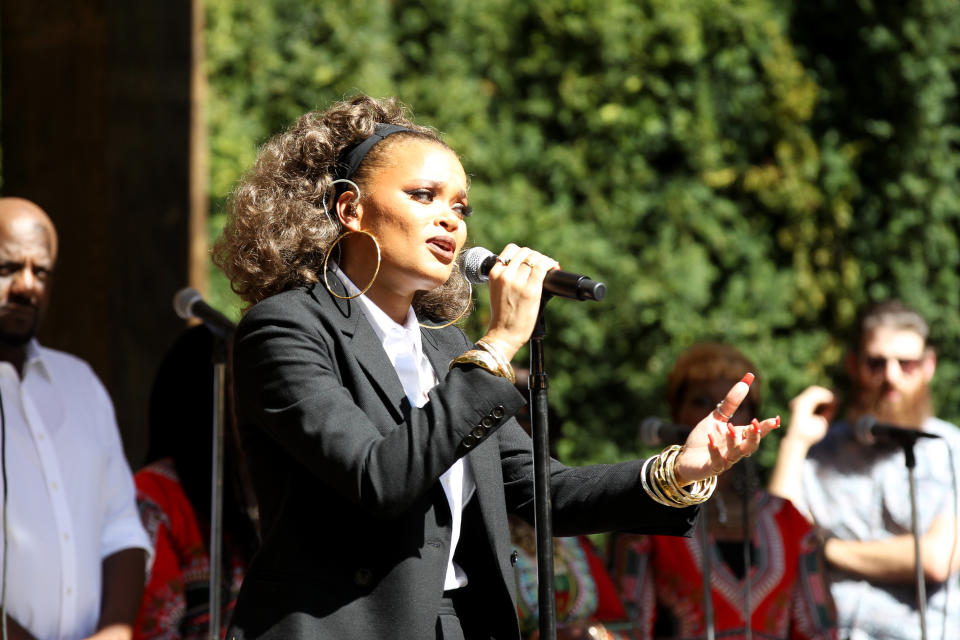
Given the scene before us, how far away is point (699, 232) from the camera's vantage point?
6.78 meters

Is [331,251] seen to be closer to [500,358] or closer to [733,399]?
[500,358]

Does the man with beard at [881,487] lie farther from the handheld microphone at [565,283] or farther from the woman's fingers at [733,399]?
the handheld microphone at [565,283]

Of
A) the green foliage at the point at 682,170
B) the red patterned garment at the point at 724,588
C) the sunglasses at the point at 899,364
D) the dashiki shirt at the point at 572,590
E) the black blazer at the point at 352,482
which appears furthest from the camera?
the green foliage at the point at 682,170

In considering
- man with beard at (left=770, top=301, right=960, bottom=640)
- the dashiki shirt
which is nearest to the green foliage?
man with beard at (left=770, top=301, right=960, bottom=640)

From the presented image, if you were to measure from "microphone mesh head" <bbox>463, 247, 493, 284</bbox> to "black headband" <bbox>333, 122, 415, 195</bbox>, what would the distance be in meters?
0.30

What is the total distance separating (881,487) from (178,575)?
2.67 m

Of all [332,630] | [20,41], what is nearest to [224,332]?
[332,630]

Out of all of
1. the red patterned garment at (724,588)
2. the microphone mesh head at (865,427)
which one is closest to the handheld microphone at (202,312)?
the red patterned garment at (724,588)

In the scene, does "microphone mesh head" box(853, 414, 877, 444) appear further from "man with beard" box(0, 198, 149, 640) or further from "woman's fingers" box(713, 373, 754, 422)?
"man with beard" box(0, 198, 149, 640)

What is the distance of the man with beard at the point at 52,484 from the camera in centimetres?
354

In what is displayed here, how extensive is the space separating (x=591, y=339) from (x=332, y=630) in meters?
4.66

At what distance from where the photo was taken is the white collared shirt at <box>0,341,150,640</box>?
354 cm

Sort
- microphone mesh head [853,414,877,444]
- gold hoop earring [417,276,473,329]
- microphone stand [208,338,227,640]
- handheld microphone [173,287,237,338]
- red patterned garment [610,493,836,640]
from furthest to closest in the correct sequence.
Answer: red patterned garment [610,493,836,640] → microphone mesh head [853,414,877,444] → handheld microphone [173,287,237,338] → microphone stand [208,338,227,640] → gold hoop earring [417,276,473,329]

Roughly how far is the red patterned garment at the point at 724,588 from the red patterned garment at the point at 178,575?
4.73 feet
